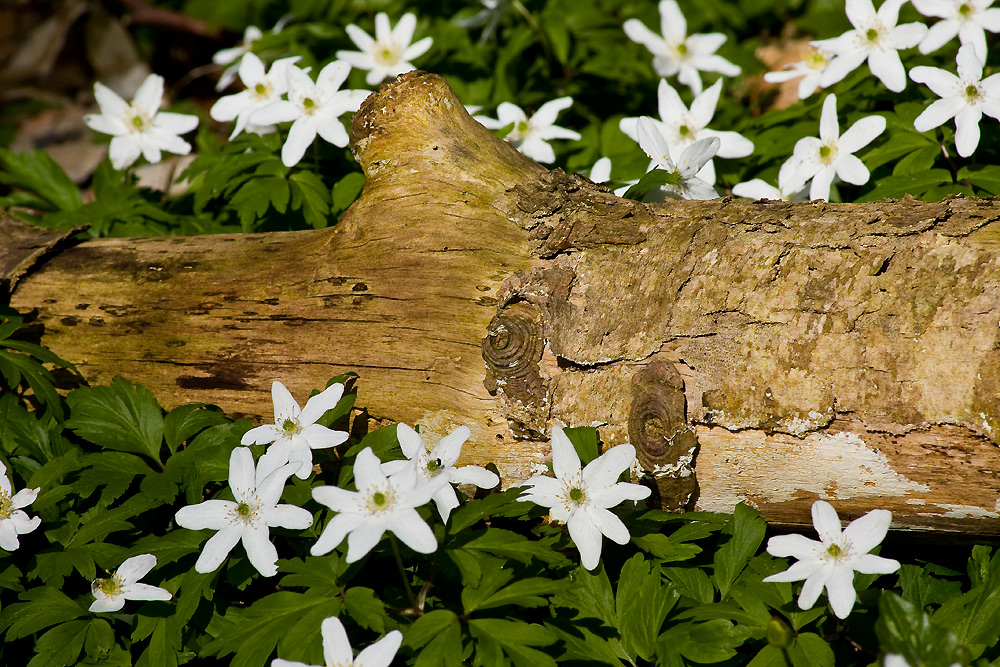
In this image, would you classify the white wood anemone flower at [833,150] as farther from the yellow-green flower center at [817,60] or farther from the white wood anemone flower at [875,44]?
the yellow-green flower center at [817,60]

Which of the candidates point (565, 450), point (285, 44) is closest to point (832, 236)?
point (565, 450)

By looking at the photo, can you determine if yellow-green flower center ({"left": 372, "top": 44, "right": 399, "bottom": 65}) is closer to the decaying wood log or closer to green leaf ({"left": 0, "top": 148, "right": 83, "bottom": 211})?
the decaying wood log

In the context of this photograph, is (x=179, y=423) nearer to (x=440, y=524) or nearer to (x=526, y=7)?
(x=440, y=524)

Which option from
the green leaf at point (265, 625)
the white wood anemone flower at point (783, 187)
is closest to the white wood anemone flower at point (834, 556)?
the green leaf at point (265, 625)

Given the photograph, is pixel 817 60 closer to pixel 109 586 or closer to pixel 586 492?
pixel 586 492

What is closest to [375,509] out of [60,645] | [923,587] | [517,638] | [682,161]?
[517,638]

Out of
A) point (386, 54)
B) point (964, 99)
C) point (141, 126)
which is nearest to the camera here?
point (964, 99)
